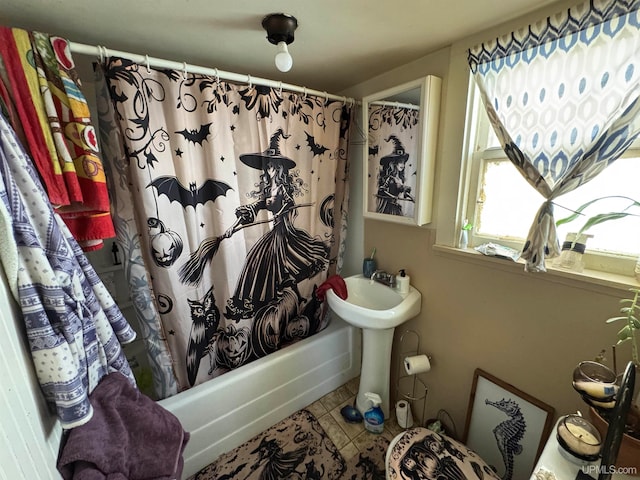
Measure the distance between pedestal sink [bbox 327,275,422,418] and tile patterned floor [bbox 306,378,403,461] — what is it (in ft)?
0.31

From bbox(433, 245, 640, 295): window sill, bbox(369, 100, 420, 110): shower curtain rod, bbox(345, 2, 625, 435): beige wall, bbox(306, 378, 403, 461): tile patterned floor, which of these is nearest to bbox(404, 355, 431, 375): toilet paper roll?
bbox(345, 2, 625, 435): beige wall

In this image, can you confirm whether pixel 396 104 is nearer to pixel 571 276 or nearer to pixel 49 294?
pixel 571 276

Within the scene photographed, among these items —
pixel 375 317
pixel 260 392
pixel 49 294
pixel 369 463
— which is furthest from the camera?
pixel 260 392

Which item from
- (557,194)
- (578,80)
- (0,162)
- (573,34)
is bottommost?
(557,194)

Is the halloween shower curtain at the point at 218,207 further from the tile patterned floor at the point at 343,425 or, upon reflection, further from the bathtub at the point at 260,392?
the tile patterned floor at the point at 343,425

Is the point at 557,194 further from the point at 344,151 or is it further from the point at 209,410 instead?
the point at 209,410

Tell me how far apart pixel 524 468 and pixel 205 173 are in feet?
6.65

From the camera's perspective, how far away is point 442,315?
137cm

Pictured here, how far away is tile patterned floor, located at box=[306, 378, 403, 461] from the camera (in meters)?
1.49

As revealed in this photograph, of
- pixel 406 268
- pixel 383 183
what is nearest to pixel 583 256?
pixel 406 268

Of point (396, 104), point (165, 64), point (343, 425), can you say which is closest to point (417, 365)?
point (343, 425)

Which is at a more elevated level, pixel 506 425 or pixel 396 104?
pixel 396 104

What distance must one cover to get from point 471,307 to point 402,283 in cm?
35

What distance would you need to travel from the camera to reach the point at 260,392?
1.50 m
